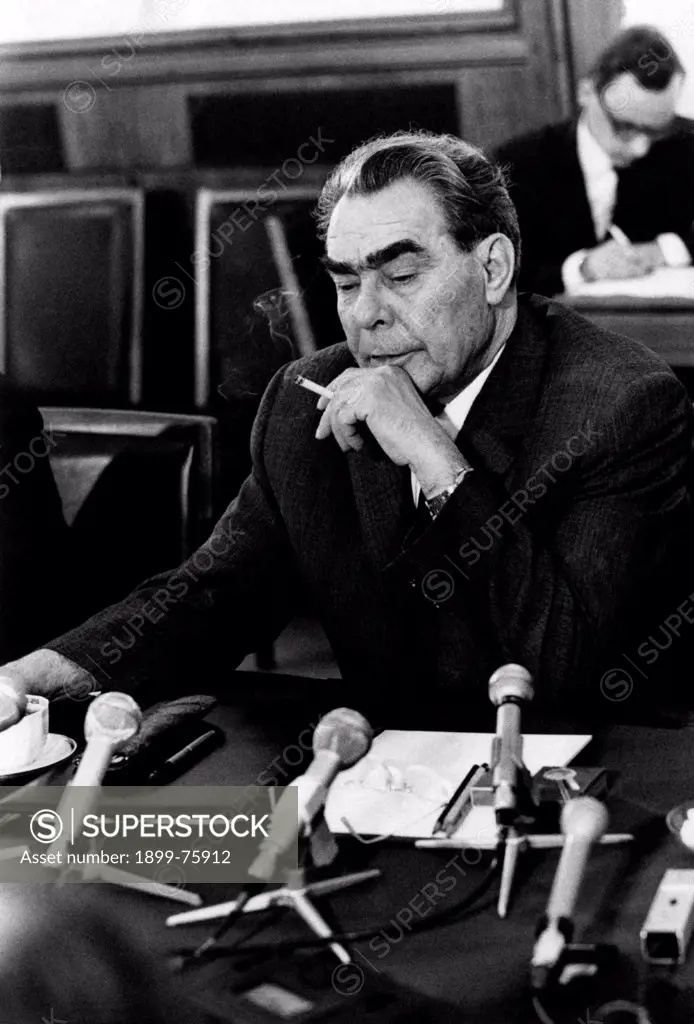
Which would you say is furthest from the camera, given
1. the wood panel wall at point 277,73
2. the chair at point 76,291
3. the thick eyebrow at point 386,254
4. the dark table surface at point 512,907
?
the chair at point 76,291

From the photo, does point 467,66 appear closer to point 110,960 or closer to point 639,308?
point 639,308

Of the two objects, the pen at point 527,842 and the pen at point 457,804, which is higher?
the pen at point 527,842

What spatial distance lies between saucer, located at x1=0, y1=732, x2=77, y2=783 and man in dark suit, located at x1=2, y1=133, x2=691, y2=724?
0.21 m

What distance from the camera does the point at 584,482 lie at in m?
1.82

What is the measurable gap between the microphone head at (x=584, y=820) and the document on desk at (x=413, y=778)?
0.13 metres

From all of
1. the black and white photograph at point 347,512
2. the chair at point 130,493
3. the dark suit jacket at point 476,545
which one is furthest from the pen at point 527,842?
the chair at point 130,493

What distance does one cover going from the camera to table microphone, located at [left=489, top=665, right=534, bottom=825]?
3.48 ft

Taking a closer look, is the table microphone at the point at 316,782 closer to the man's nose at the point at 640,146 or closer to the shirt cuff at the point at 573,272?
the shirt cuff at the point at 573,272

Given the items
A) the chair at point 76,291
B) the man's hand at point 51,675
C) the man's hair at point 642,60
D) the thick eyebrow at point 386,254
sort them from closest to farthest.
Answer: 1. the man's hand at point 51,675
2. the thick eyebrow at point 386,254
3. the man's hair at point 642,60
4. the chair at point 76,291

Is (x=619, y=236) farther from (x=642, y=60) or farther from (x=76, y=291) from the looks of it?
(x=76, y=291)

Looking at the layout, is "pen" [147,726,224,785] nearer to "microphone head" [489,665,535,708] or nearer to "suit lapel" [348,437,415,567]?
"microphone head" [489,665,535,708]

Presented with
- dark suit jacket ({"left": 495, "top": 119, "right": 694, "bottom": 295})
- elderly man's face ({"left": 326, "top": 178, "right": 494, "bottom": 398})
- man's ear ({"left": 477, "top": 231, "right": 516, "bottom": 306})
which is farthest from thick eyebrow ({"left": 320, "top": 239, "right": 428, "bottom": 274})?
dark suit jacket ({"left": 495, "top": 119, "right": 694, "bottom": 295})

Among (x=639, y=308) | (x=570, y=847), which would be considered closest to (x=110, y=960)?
(x=570, y=847)

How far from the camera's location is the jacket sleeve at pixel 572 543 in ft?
5.64
